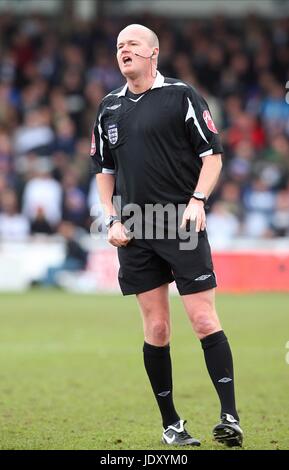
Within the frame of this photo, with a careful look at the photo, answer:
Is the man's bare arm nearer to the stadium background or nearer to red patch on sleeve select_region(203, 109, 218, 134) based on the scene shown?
red patch on sleeve select_region(203, 109, 218, 134)

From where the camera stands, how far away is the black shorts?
614cm

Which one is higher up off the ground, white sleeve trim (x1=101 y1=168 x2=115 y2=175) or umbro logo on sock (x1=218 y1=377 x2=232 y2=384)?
white sleeve trim (x1=101 y1=168 x2=115 y2=175)

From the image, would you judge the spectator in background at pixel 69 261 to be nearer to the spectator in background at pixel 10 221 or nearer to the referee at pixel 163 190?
the spectator in background at pixel 10 221

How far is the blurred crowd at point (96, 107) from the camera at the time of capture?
1912cm

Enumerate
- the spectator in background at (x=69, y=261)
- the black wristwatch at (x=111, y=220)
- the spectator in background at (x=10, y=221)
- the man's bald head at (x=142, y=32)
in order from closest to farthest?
the man's bald head at (x=142, y=32) < the black wristwatch at (x=111, y=220) < the spectator in background at (x=69, y=261) < the spectator in background at (x=10, y=221)

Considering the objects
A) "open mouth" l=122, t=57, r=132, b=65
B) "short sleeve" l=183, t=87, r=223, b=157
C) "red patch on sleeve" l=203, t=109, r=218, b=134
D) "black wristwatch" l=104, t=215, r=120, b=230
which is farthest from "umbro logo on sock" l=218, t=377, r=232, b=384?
"open mouth" l=122, t=57, r=132, b=65

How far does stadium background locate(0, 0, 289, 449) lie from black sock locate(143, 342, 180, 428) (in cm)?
22

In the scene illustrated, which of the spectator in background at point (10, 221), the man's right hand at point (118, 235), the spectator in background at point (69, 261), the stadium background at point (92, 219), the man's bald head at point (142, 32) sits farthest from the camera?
the spectator in background at point (10, 221)

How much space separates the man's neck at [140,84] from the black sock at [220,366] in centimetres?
148

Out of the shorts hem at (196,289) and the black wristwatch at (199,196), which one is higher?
the black wristwatch at (199,196)

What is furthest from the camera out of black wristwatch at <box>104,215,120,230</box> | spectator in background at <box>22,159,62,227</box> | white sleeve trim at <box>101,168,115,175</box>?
spectator in background at <box>22,159,62,227</box>

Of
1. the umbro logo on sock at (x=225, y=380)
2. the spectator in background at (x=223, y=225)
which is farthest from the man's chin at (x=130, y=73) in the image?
the spectator in background at (x=223, y=225)

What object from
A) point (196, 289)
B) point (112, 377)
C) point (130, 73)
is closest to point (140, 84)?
point (130, 73)
